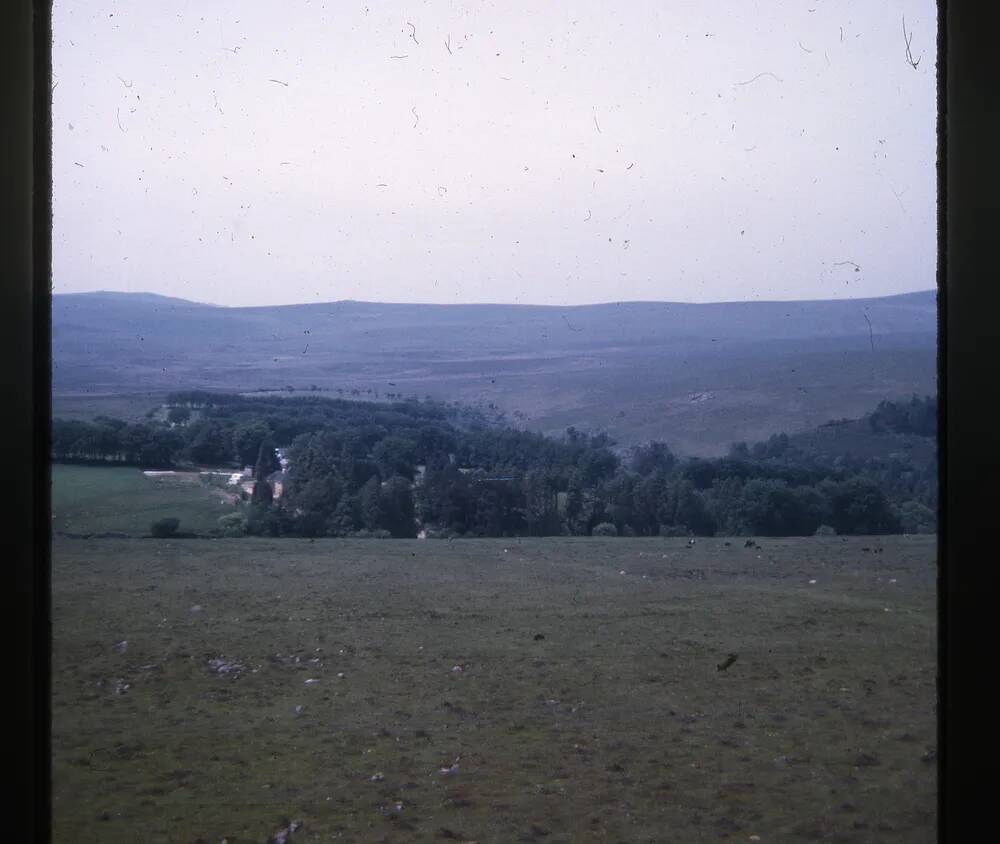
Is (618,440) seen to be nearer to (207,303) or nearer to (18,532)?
(207,303)

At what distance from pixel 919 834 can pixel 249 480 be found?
0.88 metres

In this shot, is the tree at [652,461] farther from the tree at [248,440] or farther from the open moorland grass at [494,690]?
the tree at [248,440]

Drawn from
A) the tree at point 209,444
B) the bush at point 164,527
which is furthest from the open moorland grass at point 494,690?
the tree at point 209,444

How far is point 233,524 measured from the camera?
1.24 meters

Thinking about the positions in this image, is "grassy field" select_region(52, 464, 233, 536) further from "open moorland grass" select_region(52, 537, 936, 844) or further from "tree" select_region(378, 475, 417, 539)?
"tree" select_region(378, 475, 417, 539)

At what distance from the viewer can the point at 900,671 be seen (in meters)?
1.12

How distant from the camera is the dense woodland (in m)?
1.24

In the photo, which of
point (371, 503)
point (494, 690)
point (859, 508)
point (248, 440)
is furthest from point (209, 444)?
point (859, 508)

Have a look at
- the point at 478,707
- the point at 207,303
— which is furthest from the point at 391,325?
the point at 478,707

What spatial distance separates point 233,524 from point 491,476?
34cm

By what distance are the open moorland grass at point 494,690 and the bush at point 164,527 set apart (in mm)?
13

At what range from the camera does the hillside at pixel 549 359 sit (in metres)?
1.24

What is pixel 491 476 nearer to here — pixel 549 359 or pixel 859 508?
pixel 549 359

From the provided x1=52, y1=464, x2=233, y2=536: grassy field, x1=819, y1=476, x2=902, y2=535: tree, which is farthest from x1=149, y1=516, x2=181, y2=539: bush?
x1=819, y1=476, x2=902, y2=535: tree
